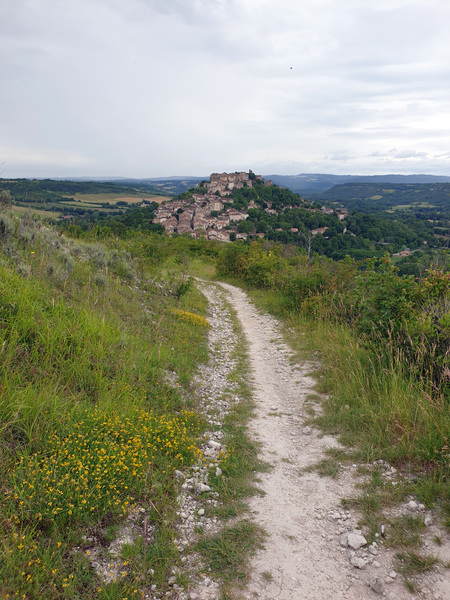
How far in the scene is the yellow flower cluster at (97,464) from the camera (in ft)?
9.15

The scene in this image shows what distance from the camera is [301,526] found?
10.4 ft

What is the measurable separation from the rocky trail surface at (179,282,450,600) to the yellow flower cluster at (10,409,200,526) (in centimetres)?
47

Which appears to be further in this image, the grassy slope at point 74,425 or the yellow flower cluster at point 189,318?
the yellow flower cluster at point 189,318

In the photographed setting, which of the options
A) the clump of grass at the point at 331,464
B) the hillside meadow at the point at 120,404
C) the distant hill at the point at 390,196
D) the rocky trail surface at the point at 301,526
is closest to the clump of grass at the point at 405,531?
the rocky trail surface at the point at 301,526

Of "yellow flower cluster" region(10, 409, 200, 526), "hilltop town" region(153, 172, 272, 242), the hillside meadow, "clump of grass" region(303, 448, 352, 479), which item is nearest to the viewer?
the hillside meadow

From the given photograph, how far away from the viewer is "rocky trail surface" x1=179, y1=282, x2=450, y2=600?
2527 mm

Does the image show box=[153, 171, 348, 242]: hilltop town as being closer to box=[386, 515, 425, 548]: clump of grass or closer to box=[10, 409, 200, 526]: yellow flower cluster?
box=[10, 409, 200, 526]: yellow flower cluster

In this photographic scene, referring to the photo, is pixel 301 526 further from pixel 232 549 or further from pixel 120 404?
pixel 120 404

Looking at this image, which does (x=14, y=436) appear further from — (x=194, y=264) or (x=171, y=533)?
(x=194, y=264)

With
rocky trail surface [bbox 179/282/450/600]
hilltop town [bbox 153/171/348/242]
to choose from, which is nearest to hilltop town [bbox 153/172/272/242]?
hilltop town [bbox 153/171/348/242]

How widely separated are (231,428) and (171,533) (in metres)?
2.07

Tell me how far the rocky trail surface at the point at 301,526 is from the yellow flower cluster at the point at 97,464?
47 cm

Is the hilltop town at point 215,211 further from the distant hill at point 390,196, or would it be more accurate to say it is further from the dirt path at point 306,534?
the dirt path at point 306,534

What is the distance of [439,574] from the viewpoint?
252cm
